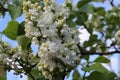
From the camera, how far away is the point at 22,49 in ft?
5.16

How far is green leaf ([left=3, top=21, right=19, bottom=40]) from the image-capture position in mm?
1661

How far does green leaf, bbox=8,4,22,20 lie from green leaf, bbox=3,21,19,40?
166mm

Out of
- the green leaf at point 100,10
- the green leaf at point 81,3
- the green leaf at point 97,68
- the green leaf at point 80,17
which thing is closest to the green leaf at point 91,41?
the green leaf at point 80,17

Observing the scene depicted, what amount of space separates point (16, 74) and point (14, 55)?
0.10 meters

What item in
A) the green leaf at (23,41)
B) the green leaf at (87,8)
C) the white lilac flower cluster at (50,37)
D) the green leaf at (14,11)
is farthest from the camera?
the green leaf at (87,8)

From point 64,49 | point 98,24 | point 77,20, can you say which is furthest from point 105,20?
point 64,49

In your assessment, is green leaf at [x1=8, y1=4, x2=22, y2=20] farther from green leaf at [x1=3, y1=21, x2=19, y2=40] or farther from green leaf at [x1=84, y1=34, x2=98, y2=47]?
green leaf at [x1=84, y1=34, x2=98, y2=47]

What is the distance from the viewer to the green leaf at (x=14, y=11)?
6.08 ft

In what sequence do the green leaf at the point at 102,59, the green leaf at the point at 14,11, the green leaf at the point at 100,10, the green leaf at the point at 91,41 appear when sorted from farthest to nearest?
the green leaf at the point at 100,10
the green leaf at the point at 91,41
the green leaf at the point at 14,11
the green leaf at the point at 102,59

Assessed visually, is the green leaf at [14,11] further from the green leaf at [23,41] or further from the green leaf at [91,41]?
the green leaf at [91,41]

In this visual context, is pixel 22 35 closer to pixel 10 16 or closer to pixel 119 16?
pixel 10 16

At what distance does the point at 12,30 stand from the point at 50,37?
30cm

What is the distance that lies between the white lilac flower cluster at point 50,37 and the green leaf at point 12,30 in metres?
0.18

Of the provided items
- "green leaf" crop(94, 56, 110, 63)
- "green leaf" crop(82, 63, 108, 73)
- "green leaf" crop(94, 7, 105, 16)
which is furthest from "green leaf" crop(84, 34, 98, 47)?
"green leaf" crop(82, 63, 108, 73)
